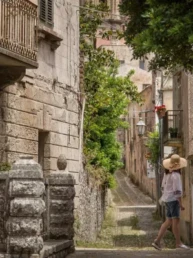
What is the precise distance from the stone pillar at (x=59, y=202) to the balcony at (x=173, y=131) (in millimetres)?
16905

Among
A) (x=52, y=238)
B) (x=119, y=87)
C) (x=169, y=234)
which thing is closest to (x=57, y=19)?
(x=52, y=238)

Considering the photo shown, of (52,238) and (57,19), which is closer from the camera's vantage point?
(52,238)

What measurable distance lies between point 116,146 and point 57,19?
17.9 m

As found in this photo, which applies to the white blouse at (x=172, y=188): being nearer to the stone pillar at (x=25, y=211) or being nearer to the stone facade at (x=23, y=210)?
the stone facade at (x=23, y=210)

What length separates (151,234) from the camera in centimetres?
2919

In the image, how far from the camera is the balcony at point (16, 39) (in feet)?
46.9

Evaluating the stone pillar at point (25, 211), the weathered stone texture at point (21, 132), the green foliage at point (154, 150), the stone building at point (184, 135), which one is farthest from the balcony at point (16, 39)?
the green foliage at point (154, 150)

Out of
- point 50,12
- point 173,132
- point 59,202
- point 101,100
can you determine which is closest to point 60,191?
point 59,202

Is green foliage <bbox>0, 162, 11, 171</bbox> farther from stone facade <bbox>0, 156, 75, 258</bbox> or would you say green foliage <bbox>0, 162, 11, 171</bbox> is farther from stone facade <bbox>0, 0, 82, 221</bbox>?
stone facade <bbox>0, 156, 75, 258</bbox>

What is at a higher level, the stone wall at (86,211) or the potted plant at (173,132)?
the potted plant at (173,132)

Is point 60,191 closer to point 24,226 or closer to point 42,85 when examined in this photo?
point 24,226

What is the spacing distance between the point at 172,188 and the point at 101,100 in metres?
13.7

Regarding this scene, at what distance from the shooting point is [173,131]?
100ft

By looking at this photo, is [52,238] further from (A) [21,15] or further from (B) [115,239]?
(B) [115,239]
